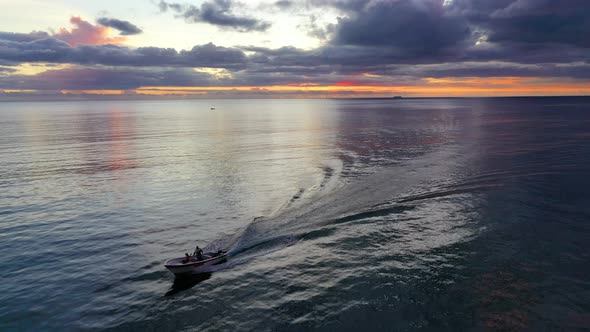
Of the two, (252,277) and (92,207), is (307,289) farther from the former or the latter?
(92,207)

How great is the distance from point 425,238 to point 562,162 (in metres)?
58.7

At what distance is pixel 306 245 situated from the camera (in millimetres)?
47000

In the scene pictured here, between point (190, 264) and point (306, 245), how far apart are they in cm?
1414

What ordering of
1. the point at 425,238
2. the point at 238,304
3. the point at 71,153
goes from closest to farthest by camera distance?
1. the point at 238,304
2. the point at 425,238
3. the point at 71,153

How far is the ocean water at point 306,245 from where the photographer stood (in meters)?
34.0

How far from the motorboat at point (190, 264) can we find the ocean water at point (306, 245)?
970 mm

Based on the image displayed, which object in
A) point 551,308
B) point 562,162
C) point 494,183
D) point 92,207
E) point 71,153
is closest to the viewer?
point 551,308

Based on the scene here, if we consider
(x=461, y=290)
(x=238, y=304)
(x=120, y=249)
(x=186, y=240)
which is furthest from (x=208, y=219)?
(x=461, y=290)

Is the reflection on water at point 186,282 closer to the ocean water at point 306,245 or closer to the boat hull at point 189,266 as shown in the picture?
the ocean water at point 306,245

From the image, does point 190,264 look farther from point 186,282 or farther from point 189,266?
point 186,282

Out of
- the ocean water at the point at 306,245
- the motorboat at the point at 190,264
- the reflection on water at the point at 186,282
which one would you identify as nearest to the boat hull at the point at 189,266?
the motorboat at the point at 190,264

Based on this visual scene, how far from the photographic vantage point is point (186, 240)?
50562 mm

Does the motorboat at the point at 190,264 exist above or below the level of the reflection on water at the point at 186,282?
above

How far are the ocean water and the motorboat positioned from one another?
3.18ft
